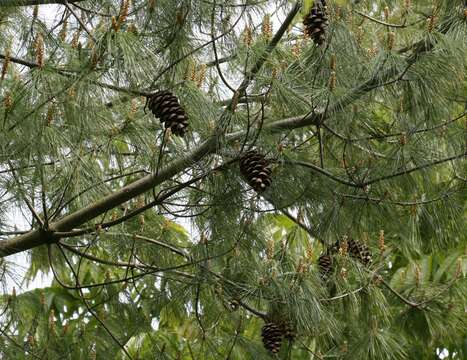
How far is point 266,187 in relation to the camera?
106 inches

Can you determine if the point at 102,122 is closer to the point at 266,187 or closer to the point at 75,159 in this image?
the point at 75,159

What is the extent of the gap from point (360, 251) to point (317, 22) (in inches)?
31.2

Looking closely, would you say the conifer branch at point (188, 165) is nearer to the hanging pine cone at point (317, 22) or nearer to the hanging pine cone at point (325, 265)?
the hanging pine cone at point (317, 22)

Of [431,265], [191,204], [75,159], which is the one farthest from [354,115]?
[431,265]

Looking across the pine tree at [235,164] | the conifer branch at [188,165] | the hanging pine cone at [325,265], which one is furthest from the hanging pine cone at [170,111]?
the hanging pine cone at [325,265]

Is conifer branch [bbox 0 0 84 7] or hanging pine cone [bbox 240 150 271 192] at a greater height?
conifer branch [bbox 0 0 84 7]

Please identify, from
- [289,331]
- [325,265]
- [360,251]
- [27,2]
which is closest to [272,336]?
[289,331]

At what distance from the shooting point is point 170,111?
2488 mm

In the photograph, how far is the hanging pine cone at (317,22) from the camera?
2617 millimetres

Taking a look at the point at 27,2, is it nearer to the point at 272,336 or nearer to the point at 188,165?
the point at 188,165

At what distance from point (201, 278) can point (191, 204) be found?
0.69ft

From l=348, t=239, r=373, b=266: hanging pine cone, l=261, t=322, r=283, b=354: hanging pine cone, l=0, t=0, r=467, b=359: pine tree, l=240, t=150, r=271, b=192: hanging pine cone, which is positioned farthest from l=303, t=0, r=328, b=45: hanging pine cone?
l=261, t=322, r=283, b=354: hanging pine cone

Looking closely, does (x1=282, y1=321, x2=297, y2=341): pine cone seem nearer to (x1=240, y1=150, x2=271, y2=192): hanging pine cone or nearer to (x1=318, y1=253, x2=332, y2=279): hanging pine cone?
(x1=318, y1=253, x2=332, y2=279): hanging pine cone

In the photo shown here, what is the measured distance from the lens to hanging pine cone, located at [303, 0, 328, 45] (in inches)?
103
